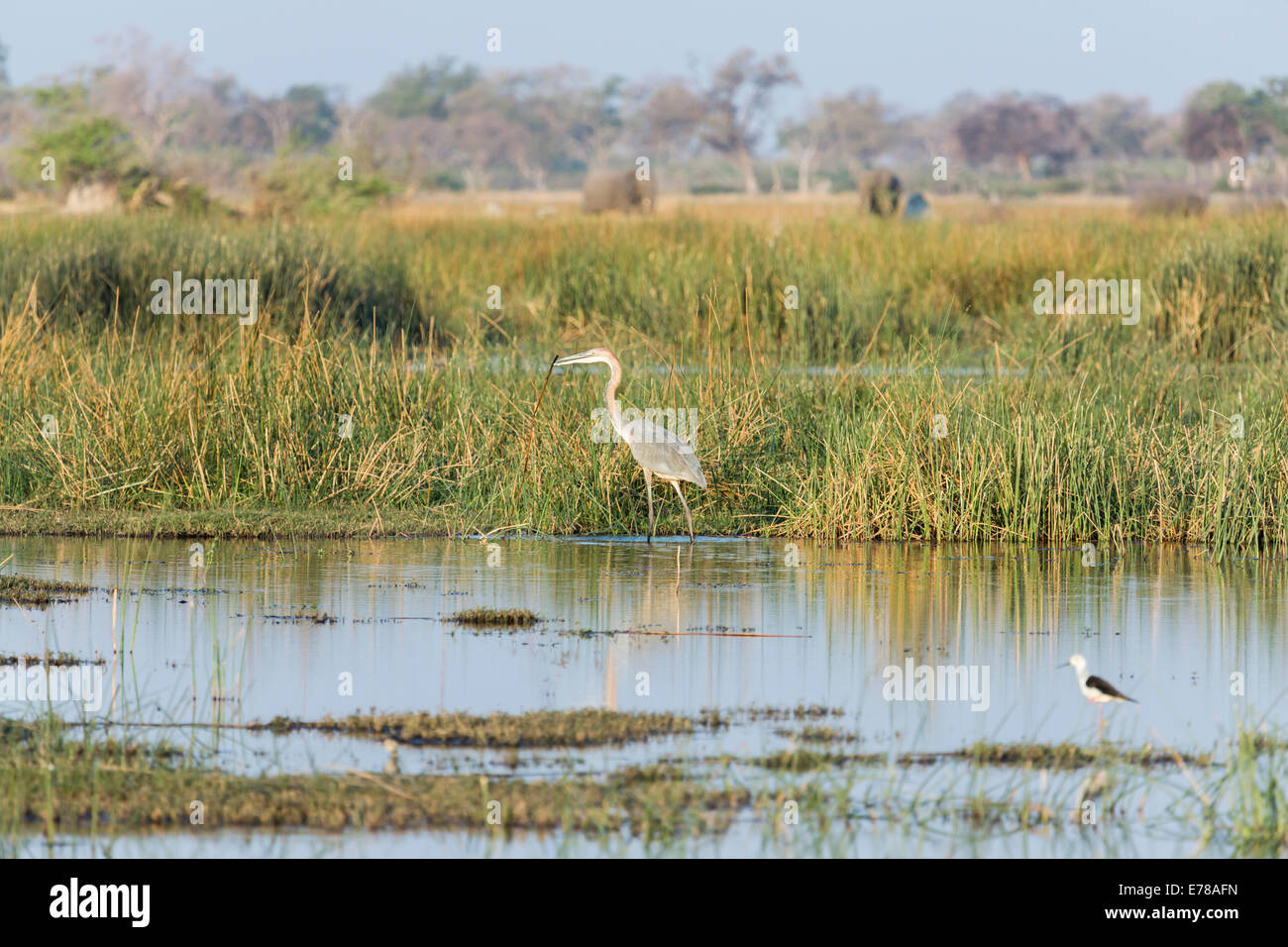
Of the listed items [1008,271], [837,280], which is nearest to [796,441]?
[837,280]

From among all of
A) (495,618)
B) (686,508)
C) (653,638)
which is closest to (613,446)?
(686,508)

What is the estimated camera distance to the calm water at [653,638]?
20.9 ft

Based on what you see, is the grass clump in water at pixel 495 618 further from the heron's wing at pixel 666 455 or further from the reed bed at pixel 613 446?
→ the reed bed at pixel 613 446

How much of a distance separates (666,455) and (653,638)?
274 centimetres

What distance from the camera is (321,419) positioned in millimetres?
11875

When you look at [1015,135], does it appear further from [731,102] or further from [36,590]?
[36,590]

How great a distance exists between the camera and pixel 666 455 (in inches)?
415

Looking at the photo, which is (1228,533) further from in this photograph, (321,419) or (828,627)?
(321,419)

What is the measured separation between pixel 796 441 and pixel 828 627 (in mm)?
3808

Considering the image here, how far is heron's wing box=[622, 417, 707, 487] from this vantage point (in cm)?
1055

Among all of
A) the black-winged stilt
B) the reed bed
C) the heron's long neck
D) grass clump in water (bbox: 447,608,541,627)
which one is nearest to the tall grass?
the reed bed

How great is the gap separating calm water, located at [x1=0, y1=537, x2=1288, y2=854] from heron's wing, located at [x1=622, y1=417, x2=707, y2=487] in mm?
459

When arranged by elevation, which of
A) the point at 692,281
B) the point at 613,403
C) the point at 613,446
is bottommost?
the point at 613,446

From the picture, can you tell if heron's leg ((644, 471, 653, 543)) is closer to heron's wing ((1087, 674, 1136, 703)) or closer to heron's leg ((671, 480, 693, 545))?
heron's leg ((671, 480, 693, 545))
